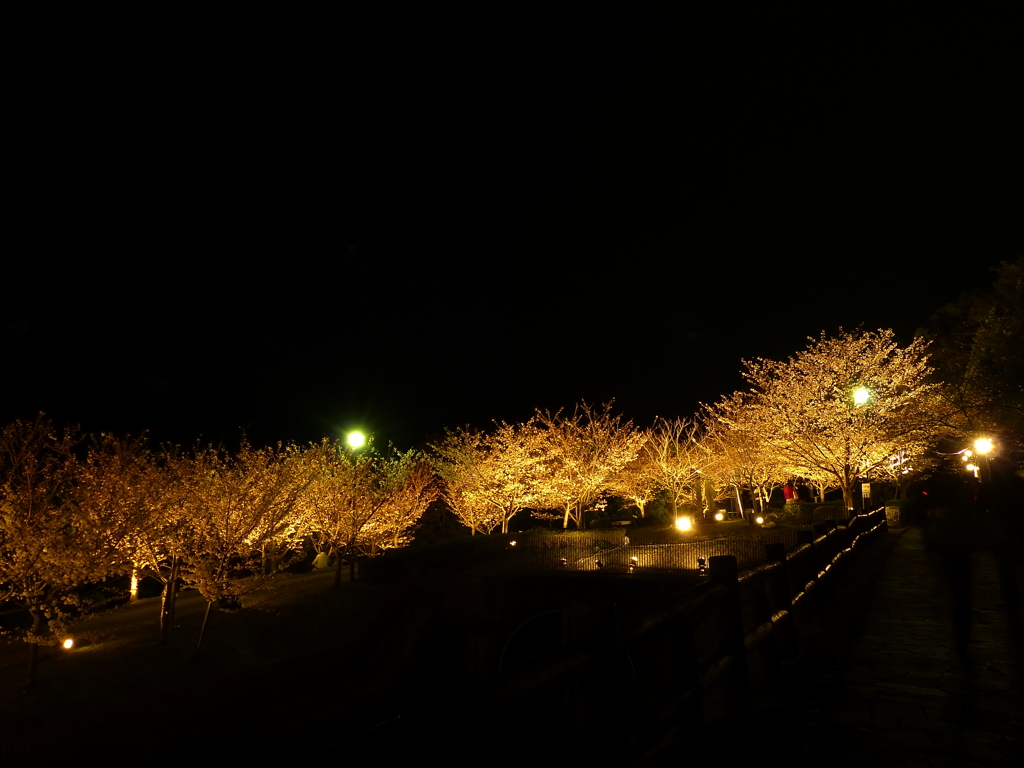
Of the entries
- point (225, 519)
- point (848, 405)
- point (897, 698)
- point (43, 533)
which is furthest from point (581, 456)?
point (897, 698)

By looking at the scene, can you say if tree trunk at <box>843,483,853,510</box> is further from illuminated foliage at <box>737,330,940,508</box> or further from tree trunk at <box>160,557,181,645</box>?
tree trunk at <box>160,557,181,645</box>

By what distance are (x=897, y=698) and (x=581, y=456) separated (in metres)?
33.0

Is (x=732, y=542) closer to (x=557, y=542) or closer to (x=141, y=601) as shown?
(x=557, y=542)

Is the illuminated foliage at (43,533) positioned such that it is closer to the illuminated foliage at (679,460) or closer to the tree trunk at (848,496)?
Answer: the tree trunk at (848,496)

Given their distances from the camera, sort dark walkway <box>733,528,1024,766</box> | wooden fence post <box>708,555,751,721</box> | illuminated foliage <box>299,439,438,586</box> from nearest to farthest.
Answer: dark walkway <box>733,528,1024,766</box> → wooden fence post <box>708,555,751,721</box> → illuminated foliage <box>299,439,438,586</box>

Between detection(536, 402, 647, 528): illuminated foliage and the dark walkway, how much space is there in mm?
28517

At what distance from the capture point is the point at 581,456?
1474 inches

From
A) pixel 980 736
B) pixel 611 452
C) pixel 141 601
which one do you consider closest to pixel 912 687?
pixel 980 736

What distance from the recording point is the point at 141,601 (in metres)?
25.6

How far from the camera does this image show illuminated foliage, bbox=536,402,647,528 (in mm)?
36281

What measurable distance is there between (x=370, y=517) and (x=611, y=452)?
1678cm

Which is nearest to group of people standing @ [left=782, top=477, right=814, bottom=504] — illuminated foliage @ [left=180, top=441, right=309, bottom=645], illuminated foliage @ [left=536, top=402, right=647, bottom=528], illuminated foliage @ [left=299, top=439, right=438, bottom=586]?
illuminated foliage @ [left=536, top=402, right=647, bottom=528]

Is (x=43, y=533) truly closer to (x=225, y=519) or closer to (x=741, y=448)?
(x=225, y=519)

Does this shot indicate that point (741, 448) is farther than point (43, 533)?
Yes
